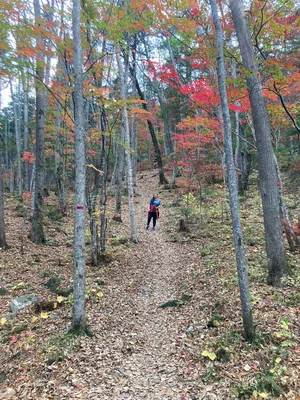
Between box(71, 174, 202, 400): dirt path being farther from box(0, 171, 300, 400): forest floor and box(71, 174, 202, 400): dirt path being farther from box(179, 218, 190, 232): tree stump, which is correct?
box(179, 218, 190, 232): tree stump

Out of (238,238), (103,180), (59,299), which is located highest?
(103,180)

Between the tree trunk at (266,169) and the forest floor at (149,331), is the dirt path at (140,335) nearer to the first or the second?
the forest floor at (149,331)

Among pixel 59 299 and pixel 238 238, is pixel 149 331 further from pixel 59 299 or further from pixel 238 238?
pixel 238 238

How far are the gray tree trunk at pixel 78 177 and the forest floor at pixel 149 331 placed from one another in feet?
1.91

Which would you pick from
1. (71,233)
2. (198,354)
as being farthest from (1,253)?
(198,354)

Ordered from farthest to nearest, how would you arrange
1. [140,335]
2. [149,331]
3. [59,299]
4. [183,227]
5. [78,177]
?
[183,227], [59,299], [149,331], [140,335], [78,177]

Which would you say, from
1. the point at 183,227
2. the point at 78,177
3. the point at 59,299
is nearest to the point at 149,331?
the point at 59,299

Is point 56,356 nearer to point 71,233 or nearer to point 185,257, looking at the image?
point 185,257

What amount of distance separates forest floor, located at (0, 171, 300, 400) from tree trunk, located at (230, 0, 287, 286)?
1.65 ft

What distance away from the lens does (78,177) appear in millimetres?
4488

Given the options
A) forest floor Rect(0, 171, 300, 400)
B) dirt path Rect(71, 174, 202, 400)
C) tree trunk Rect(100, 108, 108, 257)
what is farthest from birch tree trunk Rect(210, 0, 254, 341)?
tree trunk Rect(100, 108, 108, 257)

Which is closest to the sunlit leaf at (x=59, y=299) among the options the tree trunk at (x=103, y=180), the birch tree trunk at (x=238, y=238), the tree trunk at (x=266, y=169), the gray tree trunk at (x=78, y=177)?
the gray tree trunk at (x=78, y=177)

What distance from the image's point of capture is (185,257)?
861 centimetres

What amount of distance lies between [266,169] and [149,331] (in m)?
4.35
